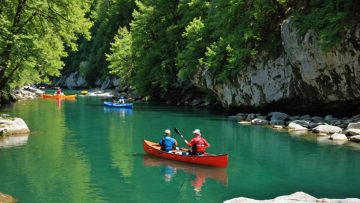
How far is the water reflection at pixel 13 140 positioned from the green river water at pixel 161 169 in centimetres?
27

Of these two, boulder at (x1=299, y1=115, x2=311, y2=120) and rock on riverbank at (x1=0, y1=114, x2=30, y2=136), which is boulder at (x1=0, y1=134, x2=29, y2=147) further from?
boulder at (x1=299, y1=115, x2=311, y2=120)

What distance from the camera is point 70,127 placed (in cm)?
3297

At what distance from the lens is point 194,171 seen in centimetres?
1905

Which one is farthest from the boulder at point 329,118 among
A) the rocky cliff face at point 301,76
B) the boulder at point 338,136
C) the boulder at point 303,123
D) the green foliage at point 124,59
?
the green foliage at point 124,59

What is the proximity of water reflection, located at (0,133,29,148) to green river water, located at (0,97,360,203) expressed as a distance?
272 mm

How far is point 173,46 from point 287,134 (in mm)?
29933

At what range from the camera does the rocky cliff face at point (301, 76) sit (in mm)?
28844

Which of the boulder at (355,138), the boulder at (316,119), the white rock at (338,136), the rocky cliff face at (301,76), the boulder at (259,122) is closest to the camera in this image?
the boulder at (355,138)

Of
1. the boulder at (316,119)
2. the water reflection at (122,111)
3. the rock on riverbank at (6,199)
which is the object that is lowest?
the rock on riverbank at (6,199)

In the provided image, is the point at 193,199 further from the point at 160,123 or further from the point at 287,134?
the point at 160,123

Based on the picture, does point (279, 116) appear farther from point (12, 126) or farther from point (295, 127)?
point (12, 126)

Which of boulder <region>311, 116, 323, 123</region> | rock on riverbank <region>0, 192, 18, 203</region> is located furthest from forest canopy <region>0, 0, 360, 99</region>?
rock on riverbank <region>0, 192, 18, 203</region>

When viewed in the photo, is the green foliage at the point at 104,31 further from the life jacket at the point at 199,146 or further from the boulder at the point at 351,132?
the life jacket at the point at 199,146

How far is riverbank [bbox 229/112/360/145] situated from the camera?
26406mm
